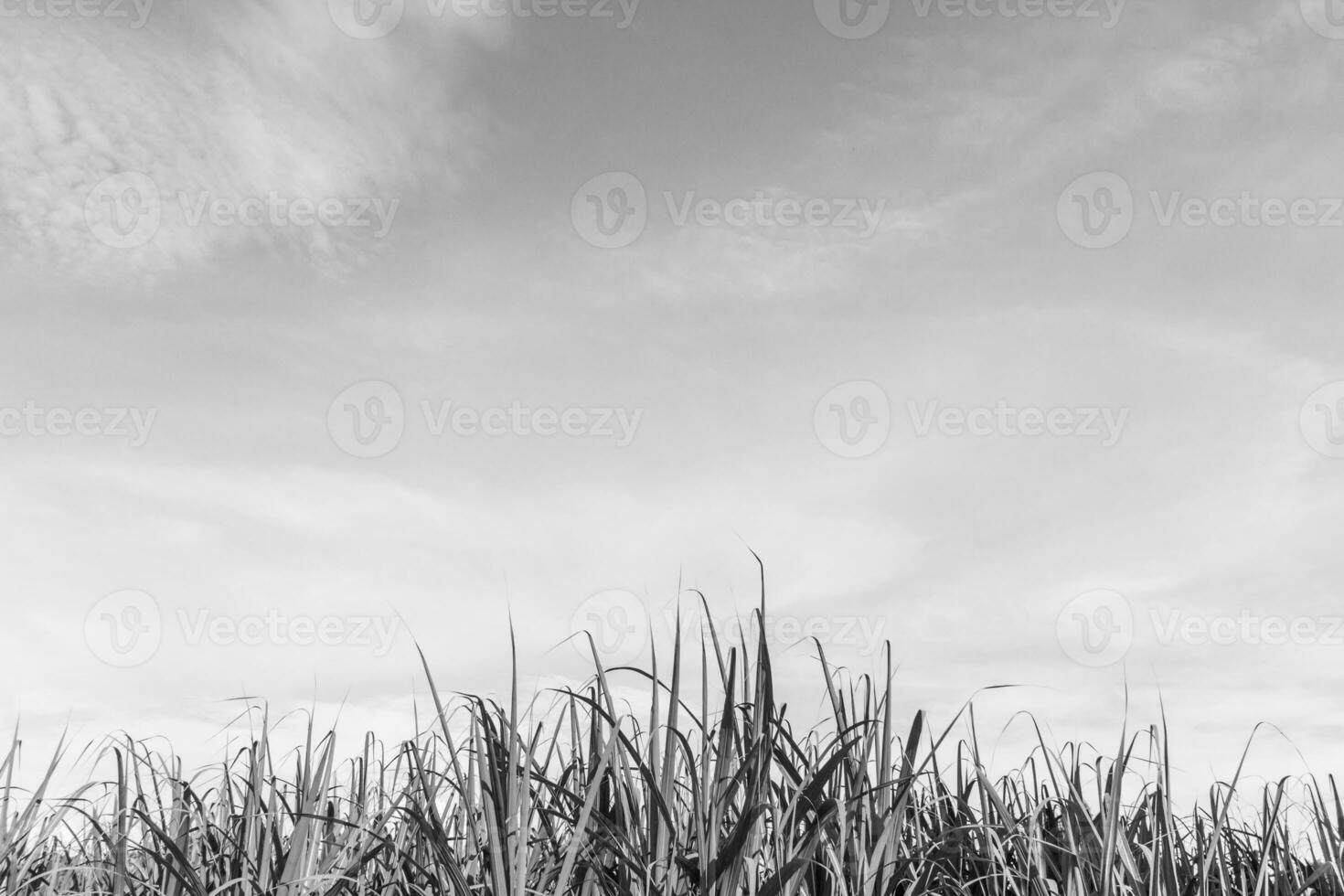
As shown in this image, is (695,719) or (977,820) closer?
(695,719)

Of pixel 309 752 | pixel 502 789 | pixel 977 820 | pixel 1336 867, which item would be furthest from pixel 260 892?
pixel 1336 867

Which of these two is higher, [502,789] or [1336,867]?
[502,789]

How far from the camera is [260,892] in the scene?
316 centimetres

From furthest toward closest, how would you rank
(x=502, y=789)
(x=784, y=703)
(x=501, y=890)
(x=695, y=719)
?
1. (x=784, y=703)
2. (x=695, y=719)
3. (x=502, y=789)
4. (x=501, y=890)

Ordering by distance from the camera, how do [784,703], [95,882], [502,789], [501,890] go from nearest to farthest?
[501,890] → [502,789] → [784,703] → [95,882]

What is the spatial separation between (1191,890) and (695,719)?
203 cm

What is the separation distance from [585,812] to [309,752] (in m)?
1.28

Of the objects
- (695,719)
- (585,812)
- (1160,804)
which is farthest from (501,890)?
(1160,804)

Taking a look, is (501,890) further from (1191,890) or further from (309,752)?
(1191,890)

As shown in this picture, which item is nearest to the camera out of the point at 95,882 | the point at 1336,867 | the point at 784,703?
the point at 784,703

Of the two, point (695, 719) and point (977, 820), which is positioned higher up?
point (695, 719)

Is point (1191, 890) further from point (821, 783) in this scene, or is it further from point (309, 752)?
point (309, 752)

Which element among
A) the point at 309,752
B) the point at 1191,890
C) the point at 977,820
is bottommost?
the point at 1191,890

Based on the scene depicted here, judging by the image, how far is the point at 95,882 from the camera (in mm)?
4117
